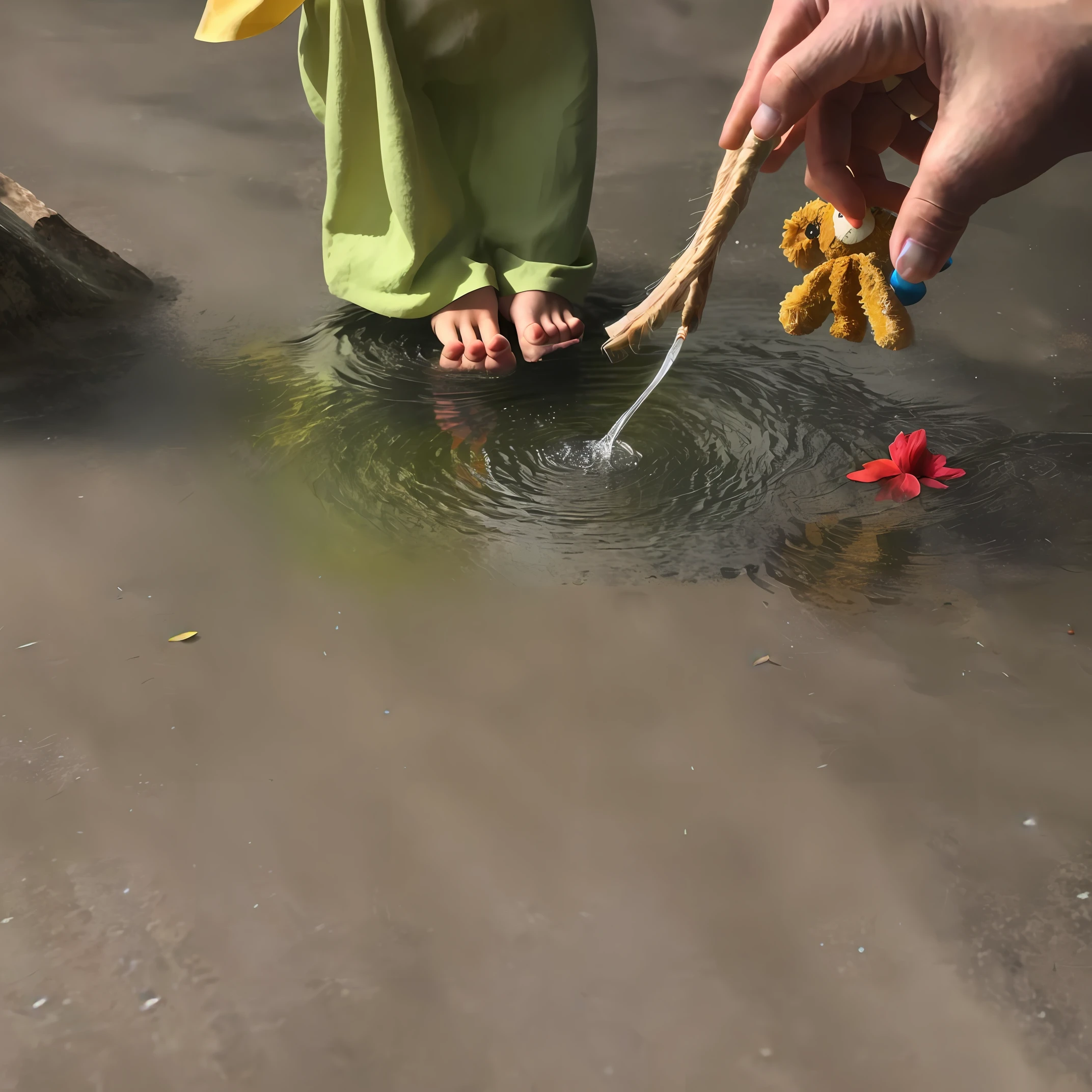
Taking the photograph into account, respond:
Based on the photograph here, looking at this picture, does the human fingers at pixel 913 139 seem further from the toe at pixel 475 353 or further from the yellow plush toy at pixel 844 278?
the toe at pixel 475 353

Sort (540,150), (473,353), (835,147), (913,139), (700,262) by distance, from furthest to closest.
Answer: (540,150), (473,353), (913,139), (835,147), (700,262)

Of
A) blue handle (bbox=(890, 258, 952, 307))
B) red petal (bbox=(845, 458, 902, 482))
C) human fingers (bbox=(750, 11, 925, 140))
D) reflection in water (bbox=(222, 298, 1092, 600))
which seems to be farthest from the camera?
red petal (bbox=(845, 458, 902, 482))

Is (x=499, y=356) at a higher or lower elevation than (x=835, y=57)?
lower

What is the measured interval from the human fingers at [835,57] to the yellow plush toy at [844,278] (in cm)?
23

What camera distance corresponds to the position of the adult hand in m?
0.73

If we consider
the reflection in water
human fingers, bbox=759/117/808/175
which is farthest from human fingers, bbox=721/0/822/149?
the reflection in water

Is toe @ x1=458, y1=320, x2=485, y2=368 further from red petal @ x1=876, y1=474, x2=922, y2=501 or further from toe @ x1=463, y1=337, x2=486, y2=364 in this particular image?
red petal @ x1=876, y1=474, x2=922, y2=501

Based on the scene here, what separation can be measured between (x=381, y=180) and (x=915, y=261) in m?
0.95

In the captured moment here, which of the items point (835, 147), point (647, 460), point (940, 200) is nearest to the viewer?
point (940, 200)

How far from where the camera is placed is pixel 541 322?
1.47 m

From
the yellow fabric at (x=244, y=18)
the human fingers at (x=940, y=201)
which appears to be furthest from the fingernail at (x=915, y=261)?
the yellow fabric at (x=244, y=18)

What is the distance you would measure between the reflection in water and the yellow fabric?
1.34ft

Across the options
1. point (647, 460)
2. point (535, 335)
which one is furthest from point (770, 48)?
point (535, 335)

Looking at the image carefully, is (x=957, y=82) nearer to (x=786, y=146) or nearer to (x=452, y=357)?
(x=786, y=146)
